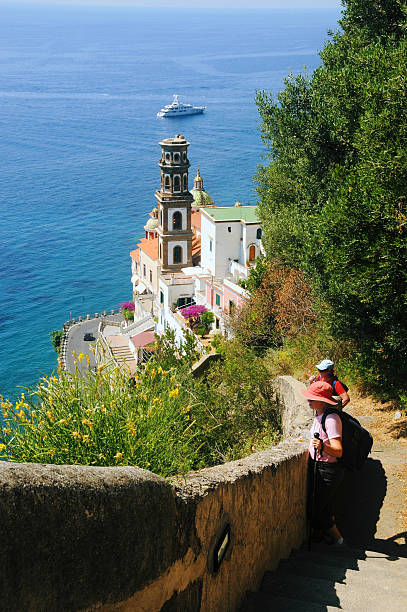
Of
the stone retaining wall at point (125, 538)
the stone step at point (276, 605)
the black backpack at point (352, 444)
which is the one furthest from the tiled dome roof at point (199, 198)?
the stone step at point (276, 605)

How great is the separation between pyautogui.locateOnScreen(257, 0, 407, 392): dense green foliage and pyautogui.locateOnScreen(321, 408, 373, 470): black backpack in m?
3.76

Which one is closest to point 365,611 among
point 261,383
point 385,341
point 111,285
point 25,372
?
point 261,383

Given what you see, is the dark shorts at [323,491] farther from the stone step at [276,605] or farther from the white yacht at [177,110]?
the white yacht at [177,110]

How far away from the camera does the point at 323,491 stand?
6453mm

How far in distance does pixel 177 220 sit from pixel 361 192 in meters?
47.4

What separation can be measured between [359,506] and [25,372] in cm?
4516

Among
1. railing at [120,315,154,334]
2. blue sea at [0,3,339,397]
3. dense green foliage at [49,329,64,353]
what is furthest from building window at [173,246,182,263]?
dense green foliage at [49,329,64,353]

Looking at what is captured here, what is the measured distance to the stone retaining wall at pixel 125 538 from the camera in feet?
7.98

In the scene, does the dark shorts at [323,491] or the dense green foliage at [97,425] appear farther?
the dark shorts at [323,491]

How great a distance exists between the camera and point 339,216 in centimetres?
1071

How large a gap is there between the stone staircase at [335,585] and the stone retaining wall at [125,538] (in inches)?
10.5

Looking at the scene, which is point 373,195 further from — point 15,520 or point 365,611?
point 15,520

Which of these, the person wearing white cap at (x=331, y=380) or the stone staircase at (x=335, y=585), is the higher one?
the person wearing white cap at (x=331, y=380)

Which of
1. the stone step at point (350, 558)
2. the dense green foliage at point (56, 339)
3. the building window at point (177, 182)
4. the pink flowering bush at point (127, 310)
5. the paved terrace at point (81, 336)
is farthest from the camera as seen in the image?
the pink flowering bush at point (127, 310)
